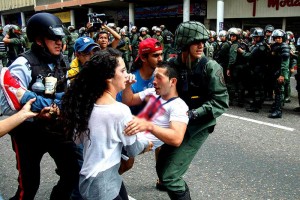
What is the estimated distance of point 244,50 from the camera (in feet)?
25.2

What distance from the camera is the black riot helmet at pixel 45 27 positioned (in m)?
2.39

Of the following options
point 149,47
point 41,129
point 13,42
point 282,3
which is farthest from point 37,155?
point 282,3

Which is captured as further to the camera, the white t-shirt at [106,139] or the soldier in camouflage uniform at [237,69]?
the soldier in camouflage uniform at [237,69]

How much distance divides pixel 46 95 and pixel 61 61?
1.50 feet

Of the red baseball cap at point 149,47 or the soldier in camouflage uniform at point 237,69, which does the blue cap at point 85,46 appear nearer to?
the red baseball cap at point 149,47

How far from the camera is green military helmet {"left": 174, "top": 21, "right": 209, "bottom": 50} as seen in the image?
255cm

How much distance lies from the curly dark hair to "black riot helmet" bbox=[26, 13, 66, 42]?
0.63 metres

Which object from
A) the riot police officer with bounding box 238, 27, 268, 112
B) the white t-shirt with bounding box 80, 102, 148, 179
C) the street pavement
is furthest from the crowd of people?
the riot police officer with bounding box 238, 27, 268, 112

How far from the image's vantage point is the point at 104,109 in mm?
1777

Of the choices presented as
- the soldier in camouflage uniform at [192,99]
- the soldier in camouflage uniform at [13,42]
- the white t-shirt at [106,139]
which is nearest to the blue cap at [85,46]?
the soldier in camouflage uniform at [192,99]

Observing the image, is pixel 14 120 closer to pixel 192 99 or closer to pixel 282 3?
pixel 192 99

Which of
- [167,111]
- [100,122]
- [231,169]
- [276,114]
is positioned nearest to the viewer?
[100,122]

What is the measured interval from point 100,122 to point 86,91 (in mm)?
222

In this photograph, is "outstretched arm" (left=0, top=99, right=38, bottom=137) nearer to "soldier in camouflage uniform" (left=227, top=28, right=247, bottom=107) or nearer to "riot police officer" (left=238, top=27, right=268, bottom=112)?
"riot police officer" (left=238, top=27, right=268, bottom=112)
